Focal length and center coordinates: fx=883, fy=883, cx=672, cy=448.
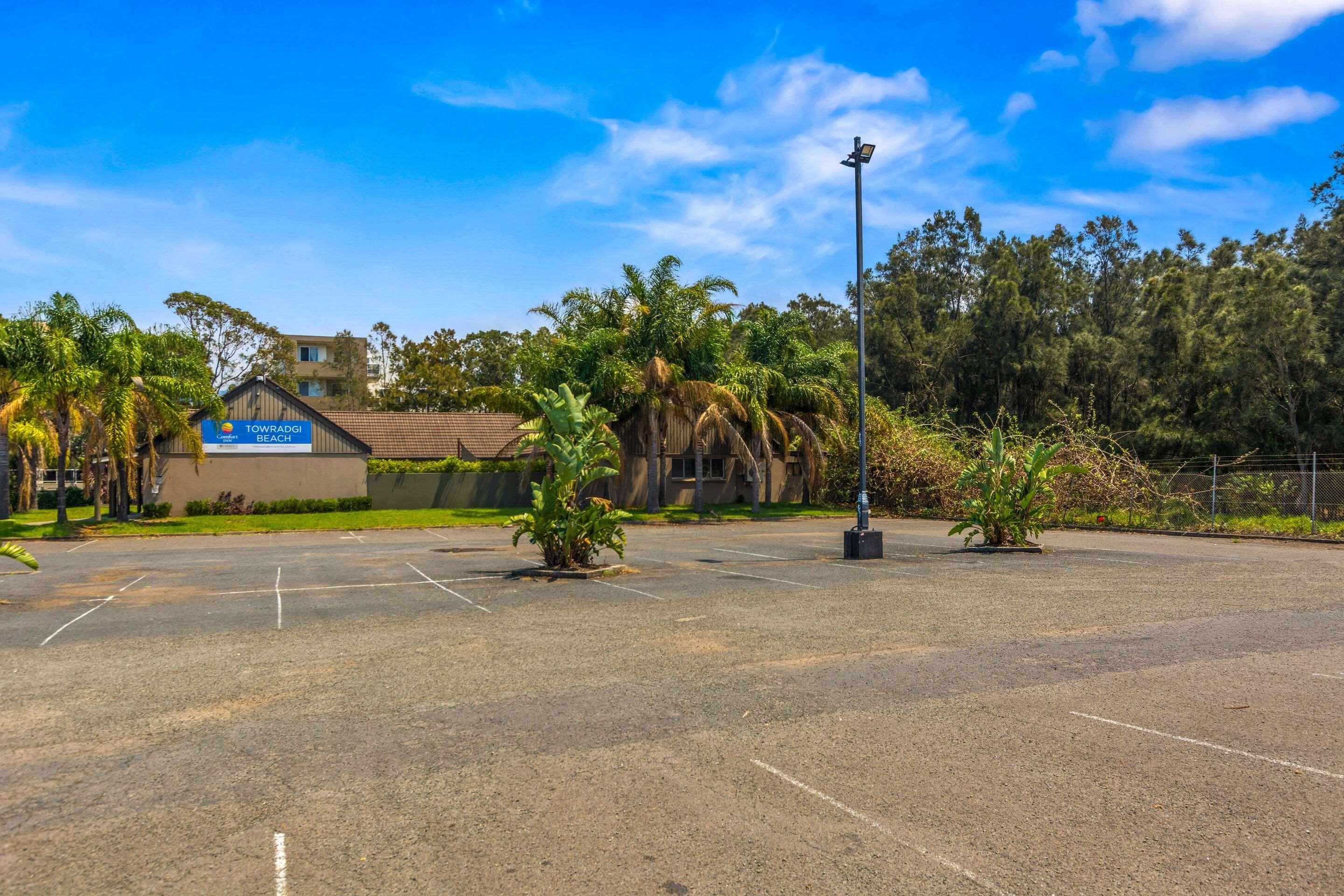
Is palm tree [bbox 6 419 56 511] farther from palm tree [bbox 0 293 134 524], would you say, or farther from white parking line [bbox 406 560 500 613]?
white parking line [bbox 406 560 500 613]

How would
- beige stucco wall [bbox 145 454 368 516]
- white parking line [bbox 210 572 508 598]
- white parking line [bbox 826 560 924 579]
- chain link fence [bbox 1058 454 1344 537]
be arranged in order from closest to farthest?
white parking line [bbox 210 572 508 598], white parking line [bbox 826 560 924 579], chain link fence [bbox 1058 454 1344 537], beige stucco wall [bbox 145 454 368 516]

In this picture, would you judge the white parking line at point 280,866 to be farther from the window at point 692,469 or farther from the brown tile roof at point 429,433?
the brown tile roof at point 429,433

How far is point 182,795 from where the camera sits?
17.0 feet

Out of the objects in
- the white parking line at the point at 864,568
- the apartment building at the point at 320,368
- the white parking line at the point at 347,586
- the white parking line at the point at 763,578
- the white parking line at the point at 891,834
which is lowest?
the white parking line at the point at 891,834

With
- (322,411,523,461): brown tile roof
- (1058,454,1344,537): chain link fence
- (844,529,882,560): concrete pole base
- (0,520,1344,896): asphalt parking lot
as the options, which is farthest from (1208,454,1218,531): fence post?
(322,411,523,461): brown tile roof

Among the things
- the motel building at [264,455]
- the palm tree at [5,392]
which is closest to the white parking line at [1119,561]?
Answer: the motel building at [264,455]

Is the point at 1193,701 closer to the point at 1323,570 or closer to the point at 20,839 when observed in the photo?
the point at 20,839

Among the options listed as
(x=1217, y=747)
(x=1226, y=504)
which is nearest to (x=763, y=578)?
(x=1217, y=747)

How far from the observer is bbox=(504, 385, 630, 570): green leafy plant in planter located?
14.8m

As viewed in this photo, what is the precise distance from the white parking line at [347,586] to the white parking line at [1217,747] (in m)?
10.5

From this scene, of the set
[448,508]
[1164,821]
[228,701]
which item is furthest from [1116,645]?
[448,508]

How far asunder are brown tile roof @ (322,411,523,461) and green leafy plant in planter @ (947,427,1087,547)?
2406 cm

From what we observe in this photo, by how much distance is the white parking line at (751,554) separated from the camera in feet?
60.2

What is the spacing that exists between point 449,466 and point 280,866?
109 ft
